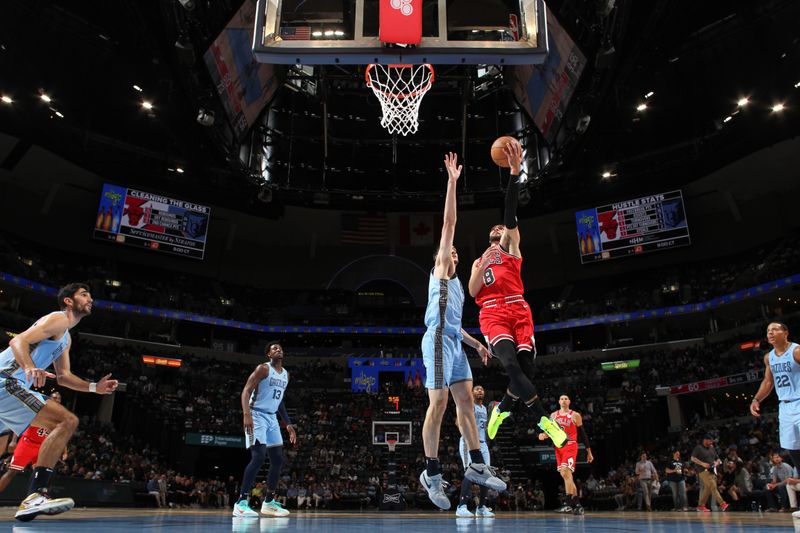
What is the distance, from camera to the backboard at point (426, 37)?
7.99m

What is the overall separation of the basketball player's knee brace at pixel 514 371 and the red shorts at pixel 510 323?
0.42ft

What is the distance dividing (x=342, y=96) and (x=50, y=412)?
67.8 feet

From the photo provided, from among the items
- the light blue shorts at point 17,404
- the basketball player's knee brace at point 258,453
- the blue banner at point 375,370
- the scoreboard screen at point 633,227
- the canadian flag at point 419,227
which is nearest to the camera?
the light blue shorts at point 17,404

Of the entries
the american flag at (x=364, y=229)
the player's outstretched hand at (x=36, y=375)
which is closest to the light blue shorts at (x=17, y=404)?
the player's outstretched hand at (x=36, y=375)

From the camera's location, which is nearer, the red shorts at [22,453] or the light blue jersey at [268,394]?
the light blue jersey at [268,394]

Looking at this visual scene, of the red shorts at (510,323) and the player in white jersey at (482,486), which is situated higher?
the red shorts at (510,323)

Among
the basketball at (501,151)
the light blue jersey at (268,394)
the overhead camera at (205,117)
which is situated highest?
the overhead camera at (205,117)

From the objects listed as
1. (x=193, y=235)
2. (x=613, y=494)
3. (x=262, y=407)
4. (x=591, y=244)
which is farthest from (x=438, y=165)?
(x=262, y=407)

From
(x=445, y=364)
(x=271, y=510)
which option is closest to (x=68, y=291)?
(x=445, y=364)

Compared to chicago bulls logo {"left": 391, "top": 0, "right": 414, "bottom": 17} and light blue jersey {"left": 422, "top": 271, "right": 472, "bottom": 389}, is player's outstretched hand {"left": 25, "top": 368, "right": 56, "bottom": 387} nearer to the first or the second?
light blue jersey {"left": 422, "top": 271, "right": 472, "bottom": 389}

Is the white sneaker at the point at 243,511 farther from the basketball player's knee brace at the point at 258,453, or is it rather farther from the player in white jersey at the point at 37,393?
the player in white jersey at the point at 37,393

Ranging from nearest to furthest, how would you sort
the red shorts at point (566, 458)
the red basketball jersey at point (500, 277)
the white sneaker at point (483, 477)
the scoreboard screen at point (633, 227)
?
the white sneaker at point (483, 477) → the red basketball jersey at point (500, 277) → the red shorts at point (566, 458) → the scoreboard screen at point (633, 227)

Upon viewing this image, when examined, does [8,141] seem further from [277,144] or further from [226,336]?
[226,336]

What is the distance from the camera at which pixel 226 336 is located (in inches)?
1385
